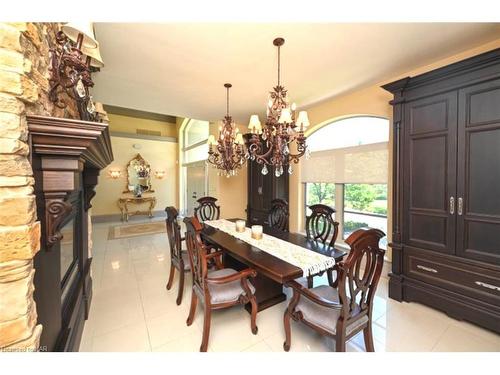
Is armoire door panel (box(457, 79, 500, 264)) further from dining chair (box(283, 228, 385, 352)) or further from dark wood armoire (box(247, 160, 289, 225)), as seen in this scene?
dark wood armoire (box(247, 160, 289, 225))

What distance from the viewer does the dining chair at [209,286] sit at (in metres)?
1.65

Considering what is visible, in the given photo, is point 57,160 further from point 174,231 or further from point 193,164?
point 193,164

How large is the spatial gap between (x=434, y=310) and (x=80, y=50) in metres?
3.61

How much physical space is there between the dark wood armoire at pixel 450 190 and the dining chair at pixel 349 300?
3.83 ft

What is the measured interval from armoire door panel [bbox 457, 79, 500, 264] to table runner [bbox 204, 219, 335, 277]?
1.38 metres

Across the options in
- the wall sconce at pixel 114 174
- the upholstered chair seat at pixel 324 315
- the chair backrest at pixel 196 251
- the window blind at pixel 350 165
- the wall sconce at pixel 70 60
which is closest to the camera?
the wall sconce at pixel 70 60

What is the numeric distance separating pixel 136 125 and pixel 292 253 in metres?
7.91

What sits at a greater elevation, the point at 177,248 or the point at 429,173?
the point at 429,173

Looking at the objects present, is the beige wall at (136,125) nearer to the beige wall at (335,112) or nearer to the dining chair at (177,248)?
the beige wall at (335,112)

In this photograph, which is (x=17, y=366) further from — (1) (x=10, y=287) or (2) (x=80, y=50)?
(2) (x=80, y=50)

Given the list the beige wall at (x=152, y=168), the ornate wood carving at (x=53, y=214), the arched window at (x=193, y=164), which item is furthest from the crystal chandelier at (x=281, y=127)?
the beige wall at (x=152, y=168)

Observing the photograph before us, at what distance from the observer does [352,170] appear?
3.19 meters

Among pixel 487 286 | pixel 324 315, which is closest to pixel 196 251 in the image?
pixel 324 315

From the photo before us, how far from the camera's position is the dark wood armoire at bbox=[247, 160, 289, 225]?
4230mm
